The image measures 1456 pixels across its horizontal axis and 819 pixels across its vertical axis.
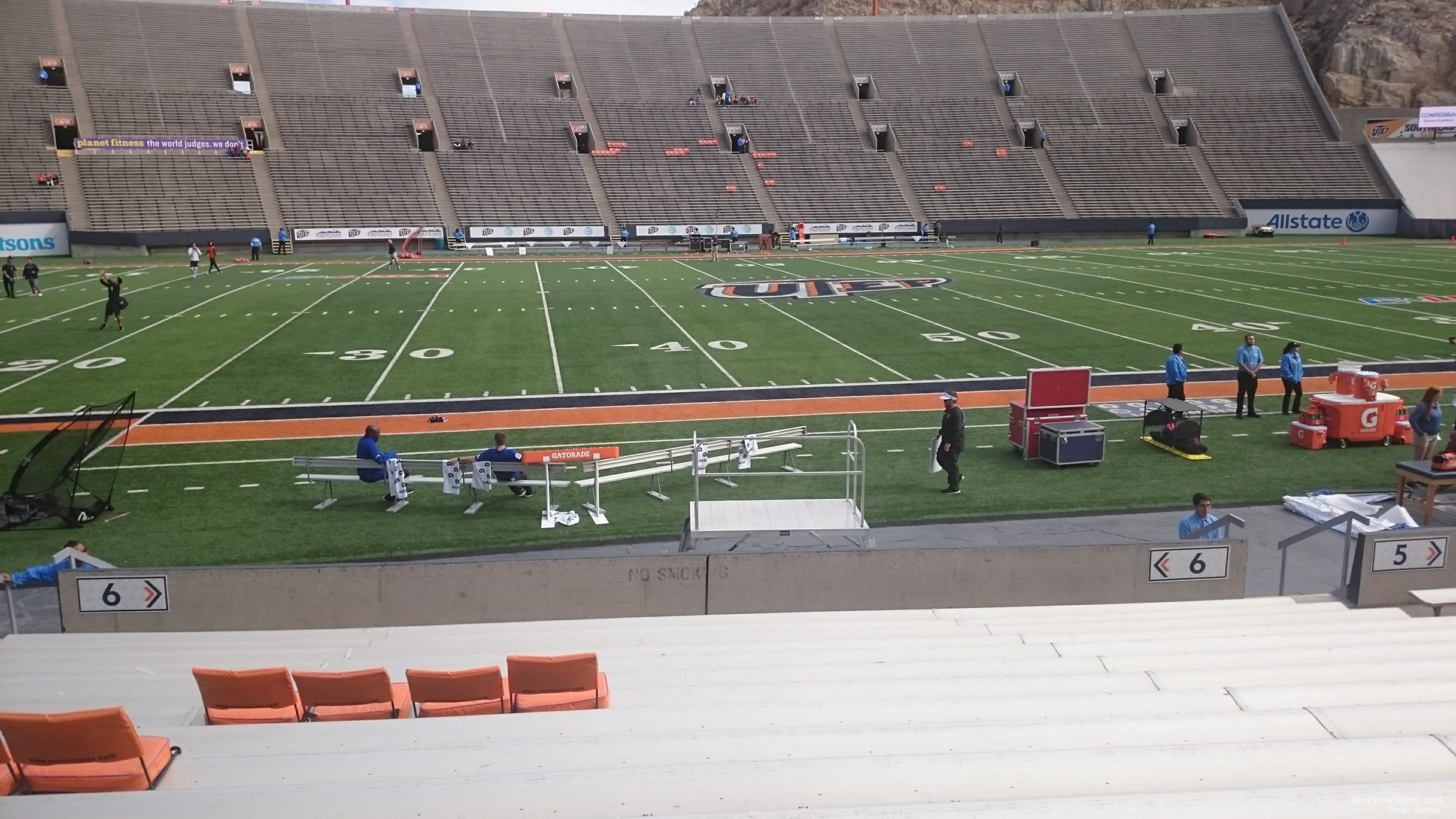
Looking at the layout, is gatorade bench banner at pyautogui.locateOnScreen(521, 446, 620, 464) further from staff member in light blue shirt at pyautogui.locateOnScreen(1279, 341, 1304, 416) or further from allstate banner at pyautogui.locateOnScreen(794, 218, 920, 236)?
allstate banner at pyautogui.locateOnScreen(794, 218, 920, 236)

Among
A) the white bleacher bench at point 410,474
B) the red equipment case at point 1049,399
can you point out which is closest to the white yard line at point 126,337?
the white bleacher bench at point 410,474

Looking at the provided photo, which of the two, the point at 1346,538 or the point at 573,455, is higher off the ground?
the point at 1346,538

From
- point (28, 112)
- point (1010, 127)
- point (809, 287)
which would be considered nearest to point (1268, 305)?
point (809, 287)

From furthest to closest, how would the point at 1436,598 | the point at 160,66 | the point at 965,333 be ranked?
1. the point at 160,66
2. the point at 965,333
3. the point at 1436,598

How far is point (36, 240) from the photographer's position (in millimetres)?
45625

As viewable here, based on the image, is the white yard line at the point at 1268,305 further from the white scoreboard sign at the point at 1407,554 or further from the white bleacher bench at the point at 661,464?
the white scoreboard sign at the point at 1407,554

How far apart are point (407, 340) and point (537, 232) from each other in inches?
1116

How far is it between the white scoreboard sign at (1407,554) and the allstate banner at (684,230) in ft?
151

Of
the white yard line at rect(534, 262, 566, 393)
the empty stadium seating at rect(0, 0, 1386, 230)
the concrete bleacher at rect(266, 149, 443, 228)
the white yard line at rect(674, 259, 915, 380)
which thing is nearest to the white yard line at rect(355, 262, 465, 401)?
the white yard line at rect(534, 262, 566, 393)

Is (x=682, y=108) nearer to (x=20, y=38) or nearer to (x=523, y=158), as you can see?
(x=523, y=158)

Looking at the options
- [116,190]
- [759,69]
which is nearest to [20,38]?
[116,190]

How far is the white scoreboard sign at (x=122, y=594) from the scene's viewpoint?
7.77 meters

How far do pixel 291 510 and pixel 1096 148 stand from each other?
194 ft

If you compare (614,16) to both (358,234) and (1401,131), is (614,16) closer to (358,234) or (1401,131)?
(358,234)
